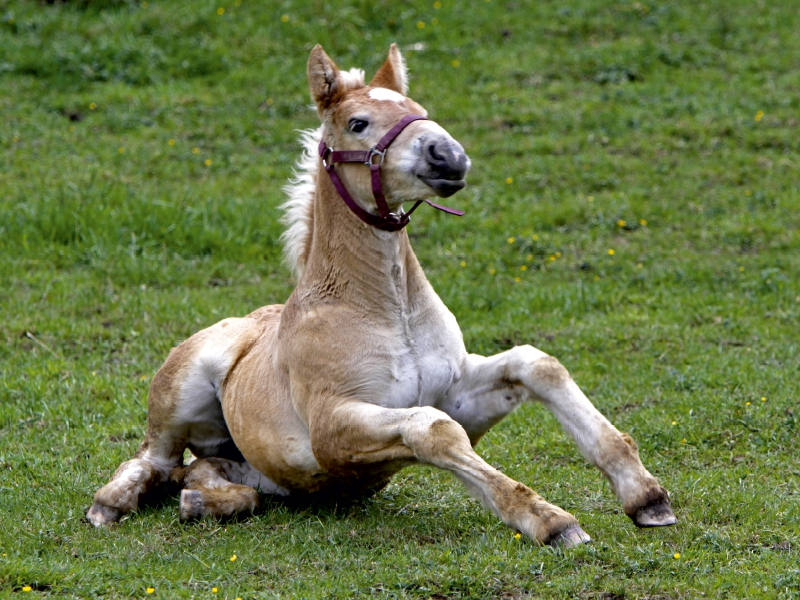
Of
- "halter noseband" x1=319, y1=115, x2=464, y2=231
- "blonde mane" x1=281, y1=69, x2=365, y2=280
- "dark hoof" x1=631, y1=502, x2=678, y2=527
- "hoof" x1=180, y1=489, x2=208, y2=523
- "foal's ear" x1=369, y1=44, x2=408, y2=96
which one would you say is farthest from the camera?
"blonde mane" x1=281, y1=69, x2=365, y2=280

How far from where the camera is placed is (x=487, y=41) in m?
15.0

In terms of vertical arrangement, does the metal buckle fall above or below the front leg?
above

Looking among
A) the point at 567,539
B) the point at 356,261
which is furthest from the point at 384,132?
the point at 567,539

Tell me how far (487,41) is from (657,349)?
26.7ft

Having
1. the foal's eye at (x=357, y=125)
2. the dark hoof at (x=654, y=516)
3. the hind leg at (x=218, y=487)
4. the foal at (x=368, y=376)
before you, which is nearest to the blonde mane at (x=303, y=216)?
the foal at (x=368, y=376)

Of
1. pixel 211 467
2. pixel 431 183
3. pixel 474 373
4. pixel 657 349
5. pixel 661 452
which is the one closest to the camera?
pixel 431 183

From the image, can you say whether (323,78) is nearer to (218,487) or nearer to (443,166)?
(443,166)

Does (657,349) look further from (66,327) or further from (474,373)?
(66,327)

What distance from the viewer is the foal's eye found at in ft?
15.4

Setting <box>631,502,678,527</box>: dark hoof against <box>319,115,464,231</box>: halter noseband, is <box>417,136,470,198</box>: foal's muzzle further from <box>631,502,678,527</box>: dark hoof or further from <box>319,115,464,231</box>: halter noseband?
<box>631,502,678,527</box>: dark hoof

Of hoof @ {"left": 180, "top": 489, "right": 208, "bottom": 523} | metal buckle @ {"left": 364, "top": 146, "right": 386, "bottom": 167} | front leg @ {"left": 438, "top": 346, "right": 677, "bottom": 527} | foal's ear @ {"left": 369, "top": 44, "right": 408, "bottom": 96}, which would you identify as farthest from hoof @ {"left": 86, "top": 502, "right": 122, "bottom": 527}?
foal's ear @ {"left": 369, "top": 44, "right": 408, "bottom": 96}

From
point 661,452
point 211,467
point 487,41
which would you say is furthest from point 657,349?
point 487,41

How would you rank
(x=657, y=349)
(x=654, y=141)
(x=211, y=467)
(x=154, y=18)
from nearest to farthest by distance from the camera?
(x=211, y=467)
(x=657, y=349)
(x=654, y=141)
(x=154, y=18)

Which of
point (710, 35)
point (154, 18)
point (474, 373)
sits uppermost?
point (154, 18)
